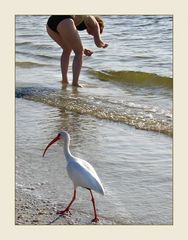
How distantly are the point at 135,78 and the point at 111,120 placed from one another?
2.62m

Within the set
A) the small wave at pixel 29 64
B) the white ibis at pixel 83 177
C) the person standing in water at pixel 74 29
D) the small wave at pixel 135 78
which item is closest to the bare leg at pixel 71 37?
the person standing in water at pixel 74 29

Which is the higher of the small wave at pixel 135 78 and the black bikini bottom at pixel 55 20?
the black bikini bottom at pixel 55 20

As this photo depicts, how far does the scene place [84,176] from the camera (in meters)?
4.19

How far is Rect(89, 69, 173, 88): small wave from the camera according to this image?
8.50 meters

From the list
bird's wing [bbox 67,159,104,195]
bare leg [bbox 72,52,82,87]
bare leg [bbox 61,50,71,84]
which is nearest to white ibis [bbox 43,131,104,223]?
bird's wing [bbox 67,159,104,195]

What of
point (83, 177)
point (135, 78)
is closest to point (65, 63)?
point (135, 78)

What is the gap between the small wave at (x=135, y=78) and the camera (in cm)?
850

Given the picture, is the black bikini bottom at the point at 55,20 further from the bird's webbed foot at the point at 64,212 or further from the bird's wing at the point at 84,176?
the bird's webbed foot at the point at 64,212

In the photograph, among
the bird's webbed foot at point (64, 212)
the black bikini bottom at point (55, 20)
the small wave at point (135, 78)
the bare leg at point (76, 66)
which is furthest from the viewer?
the small wave at point (135, 78)

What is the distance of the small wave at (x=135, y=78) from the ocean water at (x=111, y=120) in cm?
2

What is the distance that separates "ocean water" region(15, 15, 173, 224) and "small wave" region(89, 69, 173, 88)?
2 cm

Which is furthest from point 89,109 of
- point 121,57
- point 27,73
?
point 121,57

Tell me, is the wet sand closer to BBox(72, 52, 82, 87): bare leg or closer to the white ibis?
the white ibis

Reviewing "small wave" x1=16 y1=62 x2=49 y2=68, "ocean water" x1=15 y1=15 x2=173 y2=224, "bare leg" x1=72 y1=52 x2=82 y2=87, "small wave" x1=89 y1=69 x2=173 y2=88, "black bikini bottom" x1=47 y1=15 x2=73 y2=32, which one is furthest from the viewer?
"small wave" x1=16 y1=62 x2=49 y2=68
